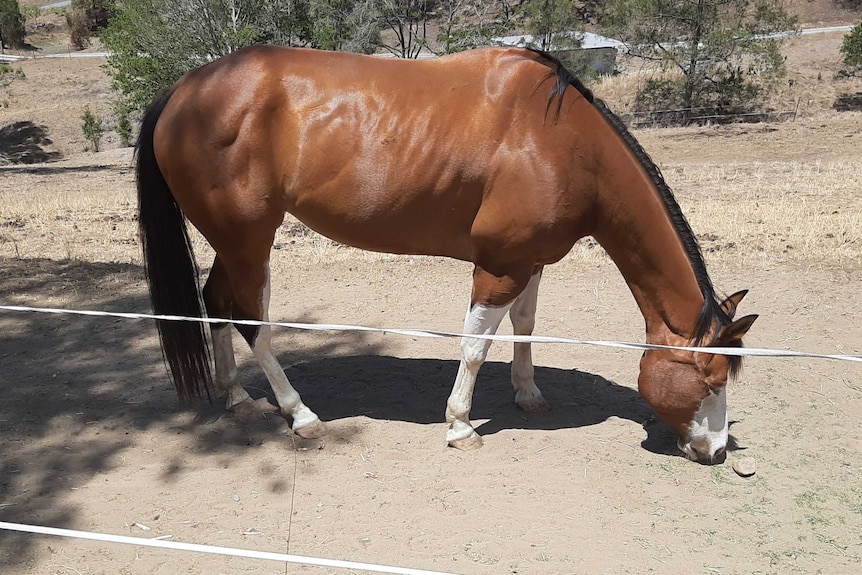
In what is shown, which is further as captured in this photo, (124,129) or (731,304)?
(124,129)

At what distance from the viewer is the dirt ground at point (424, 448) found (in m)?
3.43

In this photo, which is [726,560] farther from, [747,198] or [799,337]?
[747,198]

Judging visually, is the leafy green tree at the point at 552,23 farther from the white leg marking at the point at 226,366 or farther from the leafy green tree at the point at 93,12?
the leafy green tree at the point at 93,12

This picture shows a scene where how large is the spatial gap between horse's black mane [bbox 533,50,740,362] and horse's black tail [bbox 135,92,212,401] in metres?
2.36

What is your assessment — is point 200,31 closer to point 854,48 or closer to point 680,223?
point 854,48

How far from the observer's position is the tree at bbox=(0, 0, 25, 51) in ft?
128

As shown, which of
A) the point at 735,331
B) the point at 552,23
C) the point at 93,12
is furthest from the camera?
the point at 93,12

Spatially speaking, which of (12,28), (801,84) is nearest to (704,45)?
(801,84)

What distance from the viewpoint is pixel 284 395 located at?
4609 millimetres

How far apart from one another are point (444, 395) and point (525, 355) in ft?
2.33

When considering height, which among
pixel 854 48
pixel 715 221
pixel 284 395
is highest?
pixel 854 48

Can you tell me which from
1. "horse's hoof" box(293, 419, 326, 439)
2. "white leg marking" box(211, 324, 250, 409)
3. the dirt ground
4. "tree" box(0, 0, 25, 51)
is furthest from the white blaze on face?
"tree" box(0, 0, 25, 51)

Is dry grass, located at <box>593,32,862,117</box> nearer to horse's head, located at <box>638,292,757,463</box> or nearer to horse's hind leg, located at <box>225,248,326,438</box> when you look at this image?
horse's head, located at <box>638,292,757,463</box>

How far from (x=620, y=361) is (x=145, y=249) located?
11.4 feet
